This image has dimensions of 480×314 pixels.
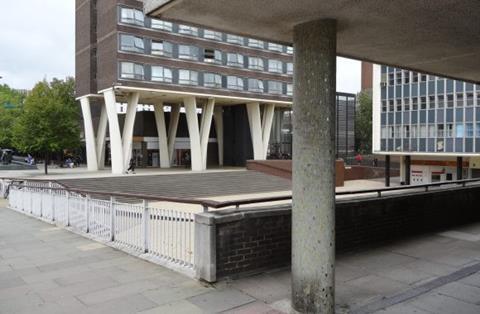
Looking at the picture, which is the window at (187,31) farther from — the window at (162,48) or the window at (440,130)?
the window at (440,130)

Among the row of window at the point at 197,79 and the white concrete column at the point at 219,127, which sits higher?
the row of window at the point at 197,79

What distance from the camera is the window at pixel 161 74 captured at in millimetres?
43312

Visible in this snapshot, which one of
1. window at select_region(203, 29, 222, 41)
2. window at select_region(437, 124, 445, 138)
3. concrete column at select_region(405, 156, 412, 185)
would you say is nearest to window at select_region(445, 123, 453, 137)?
window at select_region(437, 124, 445, 138)

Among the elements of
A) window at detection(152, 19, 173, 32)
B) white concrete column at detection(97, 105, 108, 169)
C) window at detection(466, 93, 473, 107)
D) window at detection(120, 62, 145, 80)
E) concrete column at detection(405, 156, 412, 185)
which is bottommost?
concrete column at detection(405, 156, 412, 185)

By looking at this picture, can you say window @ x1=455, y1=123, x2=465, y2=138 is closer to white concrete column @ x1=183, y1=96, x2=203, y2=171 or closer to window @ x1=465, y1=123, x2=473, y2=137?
window @ x1=465, y1=123, x2=473, y2=137

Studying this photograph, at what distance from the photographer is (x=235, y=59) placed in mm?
51281

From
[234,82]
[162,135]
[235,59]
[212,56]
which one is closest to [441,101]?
[234,82]

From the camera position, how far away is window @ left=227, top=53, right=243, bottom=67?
166 ft

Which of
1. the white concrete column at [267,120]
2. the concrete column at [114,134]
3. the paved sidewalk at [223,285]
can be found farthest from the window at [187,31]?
the paved sidewalk at [223,285]

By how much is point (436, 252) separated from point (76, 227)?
8834 millimetres

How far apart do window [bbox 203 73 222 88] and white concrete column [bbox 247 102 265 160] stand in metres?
6.60

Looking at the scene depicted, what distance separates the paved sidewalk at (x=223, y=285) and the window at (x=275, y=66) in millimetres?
47492

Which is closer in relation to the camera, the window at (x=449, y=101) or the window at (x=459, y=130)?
the window at (x=459, y=130)

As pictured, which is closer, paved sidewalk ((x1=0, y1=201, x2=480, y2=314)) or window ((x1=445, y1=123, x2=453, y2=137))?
paved sidewalk ((x1=0, y1=201, x2=480, y2=314))
